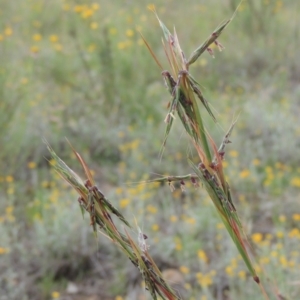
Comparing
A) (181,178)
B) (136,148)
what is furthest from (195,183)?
(136,148)

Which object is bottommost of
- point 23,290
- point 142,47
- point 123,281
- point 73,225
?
point 23,290

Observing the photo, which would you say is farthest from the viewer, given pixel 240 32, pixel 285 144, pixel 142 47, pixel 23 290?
pixel 240 32

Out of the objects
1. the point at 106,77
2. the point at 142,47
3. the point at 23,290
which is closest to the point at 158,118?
the point at 106,77

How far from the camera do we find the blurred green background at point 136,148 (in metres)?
2.83

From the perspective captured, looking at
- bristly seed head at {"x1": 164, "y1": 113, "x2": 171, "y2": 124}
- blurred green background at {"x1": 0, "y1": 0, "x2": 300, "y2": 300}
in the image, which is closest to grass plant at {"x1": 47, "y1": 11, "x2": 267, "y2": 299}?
bristly seed head at {"x1": 164, "y1": 113, "x2": 171, "y2": 124}

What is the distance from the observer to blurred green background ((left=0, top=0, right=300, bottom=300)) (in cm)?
283

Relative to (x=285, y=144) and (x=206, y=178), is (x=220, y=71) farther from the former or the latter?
(x=206, y=178)

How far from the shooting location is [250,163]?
12.5 ft

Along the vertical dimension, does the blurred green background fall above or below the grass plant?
above

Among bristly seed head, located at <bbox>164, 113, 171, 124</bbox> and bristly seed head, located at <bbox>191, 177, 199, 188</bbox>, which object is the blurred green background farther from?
bristly seed head, located at <bbox>164, 113, 171, 124</bbox>

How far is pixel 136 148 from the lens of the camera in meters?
4.02

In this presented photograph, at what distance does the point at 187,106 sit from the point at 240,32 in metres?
5.56

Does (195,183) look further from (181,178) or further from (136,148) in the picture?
(136,148)

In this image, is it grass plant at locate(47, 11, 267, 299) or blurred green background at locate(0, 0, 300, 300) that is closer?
grass plant at locate(47, 11, 267, 299)
